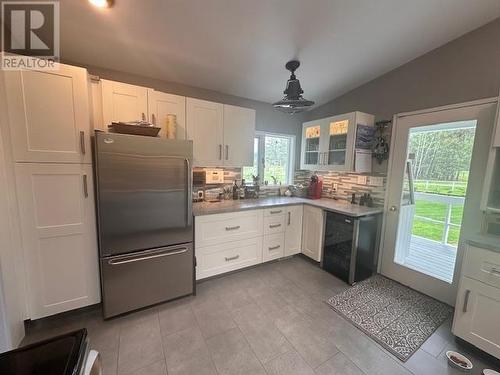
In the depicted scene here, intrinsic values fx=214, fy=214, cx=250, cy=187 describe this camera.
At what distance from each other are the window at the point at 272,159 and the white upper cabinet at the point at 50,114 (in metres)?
2.04

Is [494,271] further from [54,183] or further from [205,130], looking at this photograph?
[54,183]

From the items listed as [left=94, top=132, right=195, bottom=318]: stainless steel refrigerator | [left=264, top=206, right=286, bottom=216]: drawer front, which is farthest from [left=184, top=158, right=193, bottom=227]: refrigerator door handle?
[left=264, top=206, right=286, bottom=216]: drawer front

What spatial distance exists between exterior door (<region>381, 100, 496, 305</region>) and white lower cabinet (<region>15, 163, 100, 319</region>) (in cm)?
321

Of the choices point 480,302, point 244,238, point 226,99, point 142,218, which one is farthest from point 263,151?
point 480,302

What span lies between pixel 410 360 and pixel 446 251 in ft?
4.18

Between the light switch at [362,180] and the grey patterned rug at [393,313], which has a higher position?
the light switch at [362,180]

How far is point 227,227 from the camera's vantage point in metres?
2.47

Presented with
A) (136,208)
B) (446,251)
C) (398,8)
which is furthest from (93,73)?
(446,251)

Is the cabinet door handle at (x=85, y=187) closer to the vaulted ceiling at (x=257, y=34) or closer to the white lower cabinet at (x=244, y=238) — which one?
the white lower cabinet at (x=244, y=238)

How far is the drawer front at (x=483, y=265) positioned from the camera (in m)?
Answer: 1.48

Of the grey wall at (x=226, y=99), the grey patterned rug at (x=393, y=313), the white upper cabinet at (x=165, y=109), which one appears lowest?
the grey patterned rug at (x=393, y=313)

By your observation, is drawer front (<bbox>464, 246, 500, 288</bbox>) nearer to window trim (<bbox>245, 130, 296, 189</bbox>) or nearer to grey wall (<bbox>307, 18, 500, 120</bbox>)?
grey wall (<bbox>307, 18, 500, 120</bbox>)

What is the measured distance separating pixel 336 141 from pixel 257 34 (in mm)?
1690

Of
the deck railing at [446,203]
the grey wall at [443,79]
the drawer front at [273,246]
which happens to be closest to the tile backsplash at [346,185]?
the deck railing at [446,203]
